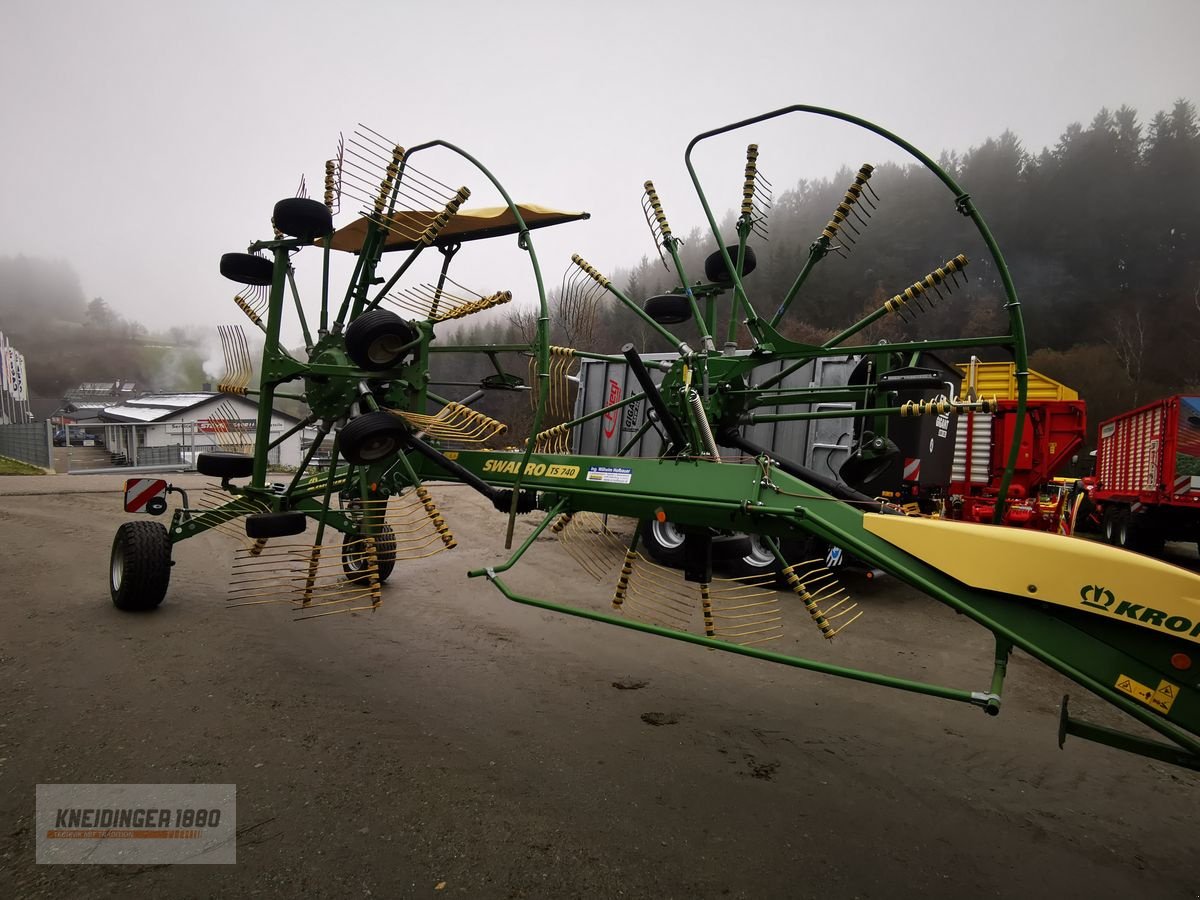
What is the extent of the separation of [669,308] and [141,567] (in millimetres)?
4169

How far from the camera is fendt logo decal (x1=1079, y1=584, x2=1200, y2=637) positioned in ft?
6.44

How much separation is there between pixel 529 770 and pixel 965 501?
9318 mm

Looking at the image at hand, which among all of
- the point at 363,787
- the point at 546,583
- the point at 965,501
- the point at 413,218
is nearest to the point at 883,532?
the point at 363,787

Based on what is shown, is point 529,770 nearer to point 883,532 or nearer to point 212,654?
point 883,532

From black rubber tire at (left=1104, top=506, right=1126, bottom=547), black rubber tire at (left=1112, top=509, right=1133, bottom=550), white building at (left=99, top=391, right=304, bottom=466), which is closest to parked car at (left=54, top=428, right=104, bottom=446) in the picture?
white building at (left=99, top=391, right=304, bottom=466)

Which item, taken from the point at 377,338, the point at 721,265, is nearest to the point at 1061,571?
the point at 721,265

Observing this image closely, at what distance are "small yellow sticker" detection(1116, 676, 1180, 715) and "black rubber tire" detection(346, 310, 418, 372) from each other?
126 inches

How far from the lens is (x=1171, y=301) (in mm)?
26953

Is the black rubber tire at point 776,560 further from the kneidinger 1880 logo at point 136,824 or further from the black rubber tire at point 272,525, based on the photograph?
the kneidinger 1880 logo at point 136,824

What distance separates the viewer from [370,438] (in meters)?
2.98

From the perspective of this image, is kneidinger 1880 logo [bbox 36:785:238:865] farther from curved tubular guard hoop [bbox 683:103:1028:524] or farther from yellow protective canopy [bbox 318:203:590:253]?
curved tubular guard hoop [bbox 683:103:1028:524]

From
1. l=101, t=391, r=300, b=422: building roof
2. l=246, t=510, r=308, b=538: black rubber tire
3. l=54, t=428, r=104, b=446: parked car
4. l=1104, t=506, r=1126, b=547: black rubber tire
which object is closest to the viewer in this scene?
l=246, t=510, r=308, b=538: black rubber tire

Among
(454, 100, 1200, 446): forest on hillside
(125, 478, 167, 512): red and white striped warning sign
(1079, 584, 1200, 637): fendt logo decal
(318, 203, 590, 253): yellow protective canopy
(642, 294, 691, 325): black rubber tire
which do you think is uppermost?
→ (454, 100, 1200, 446): forest on hillside

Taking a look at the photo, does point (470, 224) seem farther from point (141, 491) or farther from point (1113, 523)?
point (1113, 523)
